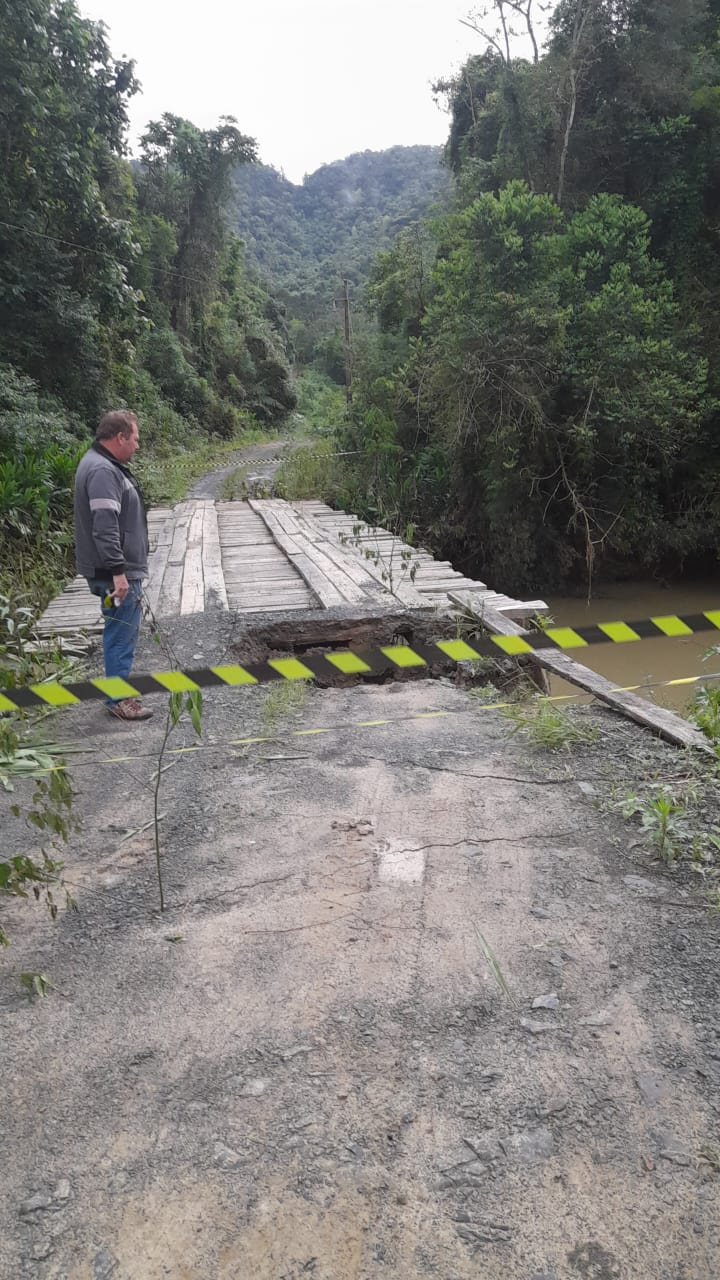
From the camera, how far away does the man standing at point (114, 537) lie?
14.1 feet

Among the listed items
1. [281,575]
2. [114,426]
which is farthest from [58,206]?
[114,426]

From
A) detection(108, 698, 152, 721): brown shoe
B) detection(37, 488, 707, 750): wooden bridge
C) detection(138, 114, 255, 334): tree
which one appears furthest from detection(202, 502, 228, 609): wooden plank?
detection(138, 114, 255, 334): tree

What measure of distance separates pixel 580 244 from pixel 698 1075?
12.2m

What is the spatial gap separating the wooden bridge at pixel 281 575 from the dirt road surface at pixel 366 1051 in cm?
295

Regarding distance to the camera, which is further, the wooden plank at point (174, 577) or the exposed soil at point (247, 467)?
the exposed soil at point (247, 467)

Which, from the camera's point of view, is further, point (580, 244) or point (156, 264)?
point (156, 264)

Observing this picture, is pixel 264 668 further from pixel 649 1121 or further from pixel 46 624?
pixel 46 624

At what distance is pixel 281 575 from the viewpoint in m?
7.34

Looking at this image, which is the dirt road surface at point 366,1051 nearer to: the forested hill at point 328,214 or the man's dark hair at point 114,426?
the man's dark hair at point 114,426

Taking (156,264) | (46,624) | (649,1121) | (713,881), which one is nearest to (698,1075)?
(649,1121)

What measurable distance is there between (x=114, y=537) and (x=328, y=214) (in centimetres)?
10601

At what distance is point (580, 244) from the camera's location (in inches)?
455

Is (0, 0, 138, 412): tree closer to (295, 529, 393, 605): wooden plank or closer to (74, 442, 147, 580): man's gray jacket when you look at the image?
(295, 529, 393, 605): wooden plank

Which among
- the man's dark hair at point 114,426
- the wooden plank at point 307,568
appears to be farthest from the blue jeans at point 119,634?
the wooden plank at point 307,568
